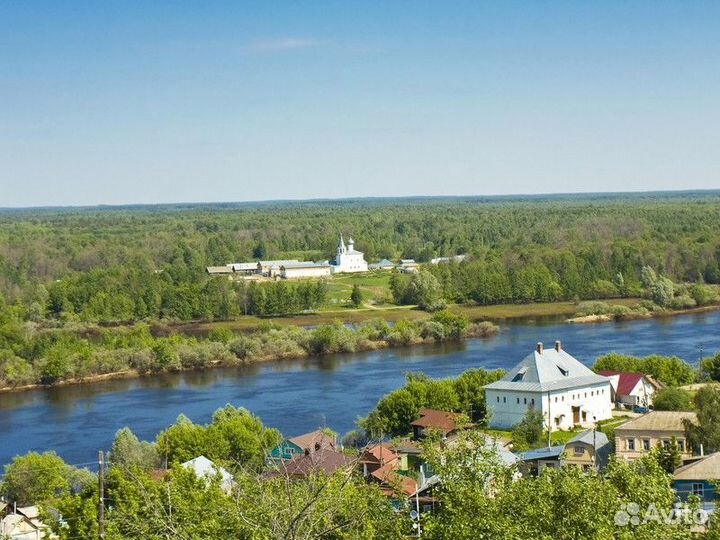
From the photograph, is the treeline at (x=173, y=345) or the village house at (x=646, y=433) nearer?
the village house at (x=646, y=433)

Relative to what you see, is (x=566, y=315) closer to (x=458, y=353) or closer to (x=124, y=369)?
(x=458, y=353)

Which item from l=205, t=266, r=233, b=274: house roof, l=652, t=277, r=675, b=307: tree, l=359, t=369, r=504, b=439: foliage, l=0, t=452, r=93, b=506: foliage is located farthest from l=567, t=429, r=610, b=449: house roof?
l=205, t=266, r=233, b=274: house roof

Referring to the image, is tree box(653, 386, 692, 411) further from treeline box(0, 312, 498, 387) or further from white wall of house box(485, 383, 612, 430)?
treeline box(0, 312, 498, 387)

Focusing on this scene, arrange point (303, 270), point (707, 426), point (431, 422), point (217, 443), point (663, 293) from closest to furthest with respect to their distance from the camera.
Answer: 1. point (707, 426)
2. point (217, 443)
3. point (431, 422)
4. point (663, 293)
5. point (303, 270)

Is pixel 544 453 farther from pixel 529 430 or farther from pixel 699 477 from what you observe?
pixel 699 477

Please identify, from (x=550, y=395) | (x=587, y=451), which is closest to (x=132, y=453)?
(x=587, y=451)

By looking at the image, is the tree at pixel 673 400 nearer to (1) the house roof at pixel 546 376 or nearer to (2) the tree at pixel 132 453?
(1) the house roof at pixel 546 376

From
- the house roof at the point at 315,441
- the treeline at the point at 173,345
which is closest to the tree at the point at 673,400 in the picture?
the house roof at the point at 315,441

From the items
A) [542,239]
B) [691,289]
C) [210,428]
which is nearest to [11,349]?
[210,428]
